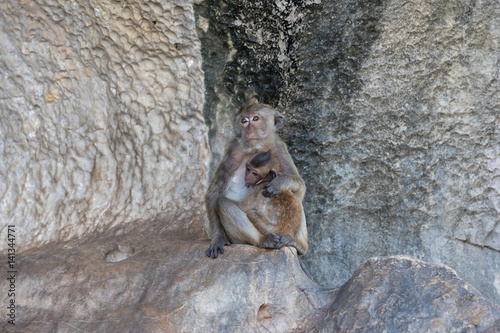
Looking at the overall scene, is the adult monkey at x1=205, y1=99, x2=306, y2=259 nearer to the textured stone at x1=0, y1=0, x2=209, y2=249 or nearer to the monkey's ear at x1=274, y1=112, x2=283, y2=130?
the monkey's ear at x1=274, y1=112, x2=283, y2=130

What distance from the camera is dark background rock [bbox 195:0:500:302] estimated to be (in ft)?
15.4

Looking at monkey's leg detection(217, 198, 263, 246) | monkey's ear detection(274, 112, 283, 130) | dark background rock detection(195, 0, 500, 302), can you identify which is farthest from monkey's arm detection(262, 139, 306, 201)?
dark background rock detection(195, 0, 500, 302)

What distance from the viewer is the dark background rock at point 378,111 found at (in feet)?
15.4

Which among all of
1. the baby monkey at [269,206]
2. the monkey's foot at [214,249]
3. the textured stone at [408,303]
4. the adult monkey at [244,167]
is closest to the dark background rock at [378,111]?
the adult monkey at [244,167]

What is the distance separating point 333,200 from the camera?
518 centimetres

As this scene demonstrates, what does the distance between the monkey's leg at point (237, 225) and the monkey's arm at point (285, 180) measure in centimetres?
24

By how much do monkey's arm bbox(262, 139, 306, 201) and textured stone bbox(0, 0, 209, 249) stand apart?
874 millimetres

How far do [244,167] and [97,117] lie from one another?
4.00 feet

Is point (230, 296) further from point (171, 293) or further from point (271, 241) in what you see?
point (271, 241)

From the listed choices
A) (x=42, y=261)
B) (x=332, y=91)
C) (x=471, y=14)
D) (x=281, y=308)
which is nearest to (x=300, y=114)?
(x=332, y=91)

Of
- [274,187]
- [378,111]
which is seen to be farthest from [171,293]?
[378,111]

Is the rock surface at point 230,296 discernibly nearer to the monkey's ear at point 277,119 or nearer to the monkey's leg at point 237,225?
the monkey's leg at point 237,225

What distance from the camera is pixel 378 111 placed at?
4.90 meters

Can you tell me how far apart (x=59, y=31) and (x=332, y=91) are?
2115 mm
